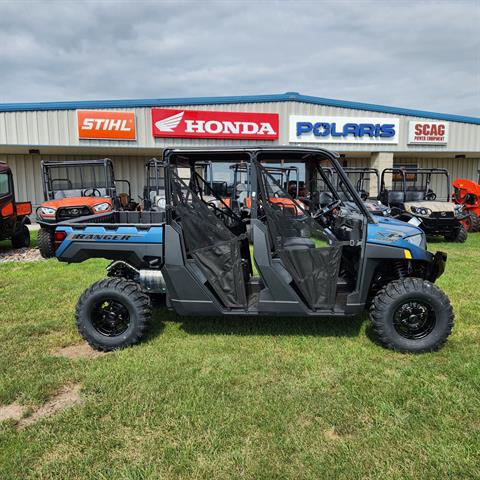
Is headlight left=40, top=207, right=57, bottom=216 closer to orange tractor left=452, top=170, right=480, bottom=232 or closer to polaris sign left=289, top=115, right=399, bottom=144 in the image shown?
polaris sign left=289, top=115, right=399, bottom=144

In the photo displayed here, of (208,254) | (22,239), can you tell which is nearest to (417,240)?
(208,254)

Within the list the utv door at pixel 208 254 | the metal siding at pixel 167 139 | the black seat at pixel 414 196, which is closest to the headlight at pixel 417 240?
the utv door at pixel 208 254

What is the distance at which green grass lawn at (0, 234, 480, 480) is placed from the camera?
2.35 meters

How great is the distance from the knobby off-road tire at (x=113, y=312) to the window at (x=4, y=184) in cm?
669

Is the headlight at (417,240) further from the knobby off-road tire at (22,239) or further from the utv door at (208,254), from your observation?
the knobby off-road tire at (22,239)

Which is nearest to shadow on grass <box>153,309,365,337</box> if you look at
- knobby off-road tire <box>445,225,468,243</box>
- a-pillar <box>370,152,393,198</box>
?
knobby off-road tire <box>445,225,468,243</box>

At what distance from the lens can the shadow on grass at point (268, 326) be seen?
4172mm

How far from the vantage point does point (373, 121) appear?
16.3m

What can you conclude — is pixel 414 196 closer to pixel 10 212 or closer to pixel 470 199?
pixel 470 199

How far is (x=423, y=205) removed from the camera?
995 cm

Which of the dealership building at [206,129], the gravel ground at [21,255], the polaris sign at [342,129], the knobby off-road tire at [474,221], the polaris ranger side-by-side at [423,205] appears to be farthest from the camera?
the polaris sign at [342,129]

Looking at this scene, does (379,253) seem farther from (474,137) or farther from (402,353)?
(474,137)

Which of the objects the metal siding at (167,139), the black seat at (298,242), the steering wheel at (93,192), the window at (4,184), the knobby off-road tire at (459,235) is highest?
the metal siding at (167,139)

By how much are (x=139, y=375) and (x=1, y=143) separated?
44.2ft
